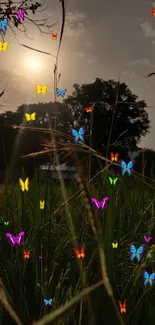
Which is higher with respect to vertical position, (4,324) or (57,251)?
(57,251)

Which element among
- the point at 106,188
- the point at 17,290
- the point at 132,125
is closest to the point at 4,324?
the point at 17,290

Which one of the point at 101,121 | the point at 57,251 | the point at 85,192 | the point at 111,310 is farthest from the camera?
the point at 101,121

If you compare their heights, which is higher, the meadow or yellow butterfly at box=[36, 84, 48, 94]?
yellow butterfly at box=[36, 84, 48, 94]

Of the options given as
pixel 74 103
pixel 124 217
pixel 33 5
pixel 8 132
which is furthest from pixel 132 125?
pixel 124 217

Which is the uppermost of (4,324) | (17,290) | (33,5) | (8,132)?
(8,132)

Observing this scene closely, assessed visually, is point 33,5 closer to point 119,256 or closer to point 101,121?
point 119,256

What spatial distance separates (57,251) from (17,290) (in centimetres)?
52

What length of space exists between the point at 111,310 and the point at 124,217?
139 cm

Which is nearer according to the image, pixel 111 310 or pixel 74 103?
pixel 111 310

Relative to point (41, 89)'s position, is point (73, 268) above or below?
below

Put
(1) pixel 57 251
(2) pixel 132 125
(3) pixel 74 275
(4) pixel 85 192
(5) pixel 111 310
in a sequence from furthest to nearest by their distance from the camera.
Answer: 1. (2) pixel 132 125
2. (1) pixel 57 251
3. (3) pixel 74 275
4. (5) pixel 111 310
5. (4) pixel 85 192

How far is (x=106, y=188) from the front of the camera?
3.24m

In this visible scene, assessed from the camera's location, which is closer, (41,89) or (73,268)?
(41,89)

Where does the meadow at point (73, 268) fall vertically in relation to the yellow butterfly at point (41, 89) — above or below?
below
